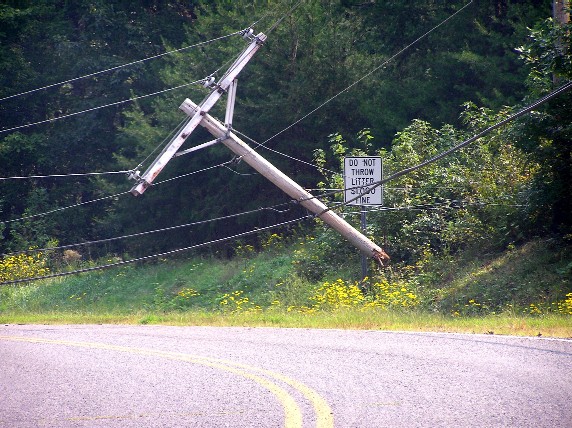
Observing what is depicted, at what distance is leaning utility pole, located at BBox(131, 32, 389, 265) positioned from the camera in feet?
60.8

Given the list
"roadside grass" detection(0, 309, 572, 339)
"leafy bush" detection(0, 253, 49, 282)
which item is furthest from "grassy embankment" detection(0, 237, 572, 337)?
"leafy bush" detection(0, 253, 49, 282)

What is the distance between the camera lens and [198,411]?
746cm

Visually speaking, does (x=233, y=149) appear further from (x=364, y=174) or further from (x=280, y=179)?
(x=364, y=174)

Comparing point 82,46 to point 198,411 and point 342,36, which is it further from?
point 198,411

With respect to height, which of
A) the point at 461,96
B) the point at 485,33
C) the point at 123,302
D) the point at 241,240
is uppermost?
the point at 485,33

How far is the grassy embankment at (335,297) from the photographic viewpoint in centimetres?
1476

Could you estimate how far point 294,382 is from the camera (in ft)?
28.2

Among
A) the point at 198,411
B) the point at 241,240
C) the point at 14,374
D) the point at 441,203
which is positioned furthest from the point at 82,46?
the point at 198,411

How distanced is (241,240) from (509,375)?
2182 centimetres

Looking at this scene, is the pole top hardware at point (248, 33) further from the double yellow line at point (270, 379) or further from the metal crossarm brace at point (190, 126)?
the double yellow line at point (270, 379)

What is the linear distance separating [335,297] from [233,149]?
4.26 m

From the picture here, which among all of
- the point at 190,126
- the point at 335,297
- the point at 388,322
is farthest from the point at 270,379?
the point at 190,126

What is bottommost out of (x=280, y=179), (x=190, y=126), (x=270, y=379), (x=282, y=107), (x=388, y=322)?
(x=388, y=322)

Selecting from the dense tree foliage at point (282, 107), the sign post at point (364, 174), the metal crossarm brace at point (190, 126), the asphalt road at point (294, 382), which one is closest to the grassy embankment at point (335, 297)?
the dense tree foliage at point (282, 107)
